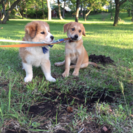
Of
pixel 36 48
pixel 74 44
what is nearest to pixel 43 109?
pixel 36 48

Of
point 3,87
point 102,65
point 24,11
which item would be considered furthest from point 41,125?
point 24,11

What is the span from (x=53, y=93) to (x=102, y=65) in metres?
2.15

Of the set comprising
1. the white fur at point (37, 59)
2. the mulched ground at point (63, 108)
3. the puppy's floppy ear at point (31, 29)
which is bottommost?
the mulched ground at point (63, 108)

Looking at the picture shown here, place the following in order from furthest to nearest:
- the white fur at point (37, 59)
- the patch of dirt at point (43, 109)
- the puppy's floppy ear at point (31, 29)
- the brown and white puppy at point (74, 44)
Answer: the brown and white puppy at point (74, 44)
the white fur at point (37, 59)
the puppy's floppy ear at point (31, 29)
the patch of dirt at point (43, 109)

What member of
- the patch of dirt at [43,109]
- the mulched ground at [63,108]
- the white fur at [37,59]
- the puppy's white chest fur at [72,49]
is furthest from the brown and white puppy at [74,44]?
the patch of dirt at [43,109]

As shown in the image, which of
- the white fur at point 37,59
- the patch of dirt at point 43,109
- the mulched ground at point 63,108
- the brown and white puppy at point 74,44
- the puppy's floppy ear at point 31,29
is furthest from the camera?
the brown and white puppy at point 74,44

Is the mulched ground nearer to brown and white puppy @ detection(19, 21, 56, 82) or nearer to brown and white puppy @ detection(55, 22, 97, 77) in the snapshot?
brown and white puppy @ detection(19, 21, 56, 82)

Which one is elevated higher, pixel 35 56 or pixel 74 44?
pixel 74 44

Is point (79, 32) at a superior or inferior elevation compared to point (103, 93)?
superior

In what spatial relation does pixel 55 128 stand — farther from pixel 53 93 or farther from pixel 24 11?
pixel 24 11

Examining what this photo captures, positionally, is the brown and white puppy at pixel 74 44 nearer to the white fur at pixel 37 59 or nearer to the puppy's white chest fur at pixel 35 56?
the white fur at pixel 37 59

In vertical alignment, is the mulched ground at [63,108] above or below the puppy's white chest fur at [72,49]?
below

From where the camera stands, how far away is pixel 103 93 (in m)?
2.60

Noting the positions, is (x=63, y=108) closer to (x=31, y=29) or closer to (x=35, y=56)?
(x=35, y=56)
